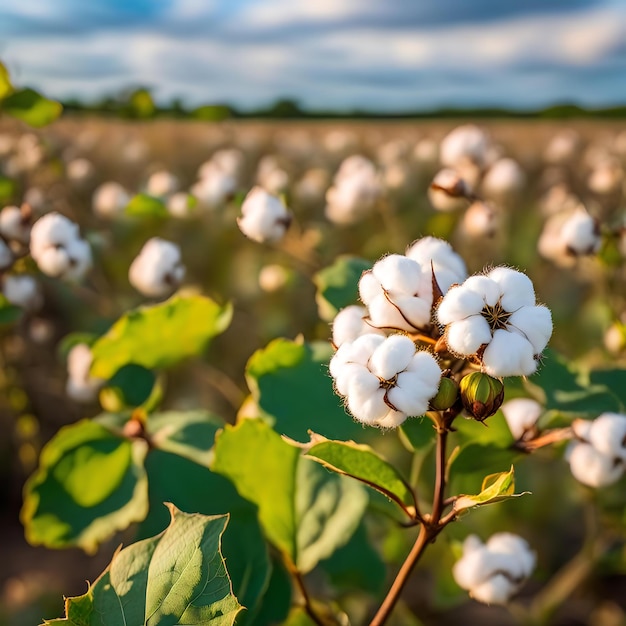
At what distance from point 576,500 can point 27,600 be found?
1070mm

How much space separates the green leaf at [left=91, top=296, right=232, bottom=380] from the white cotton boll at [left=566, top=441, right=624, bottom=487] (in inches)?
15.1

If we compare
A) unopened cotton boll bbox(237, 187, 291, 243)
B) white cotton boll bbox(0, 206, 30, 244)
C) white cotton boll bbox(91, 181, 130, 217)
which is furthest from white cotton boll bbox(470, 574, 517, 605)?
white cotton boll bbox(91, 181, 130, 217)

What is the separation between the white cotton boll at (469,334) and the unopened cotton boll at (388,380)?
0.02 m

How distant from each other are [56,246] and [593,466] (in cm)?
67

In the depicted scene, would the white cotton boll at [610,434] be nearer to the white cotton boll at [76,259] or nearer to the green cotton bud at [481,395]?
the green cotton bud at [481,395]

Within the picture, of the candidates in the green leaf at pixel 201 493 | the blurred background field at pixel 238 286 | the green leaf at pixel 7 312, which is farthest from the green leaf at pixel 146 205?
the green leaf at pixel 201 493

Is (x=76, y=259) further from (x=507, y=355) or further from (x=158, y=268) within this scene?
(x=507, y=355)

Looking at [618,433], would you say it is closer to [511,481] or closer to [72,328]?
[511,481]

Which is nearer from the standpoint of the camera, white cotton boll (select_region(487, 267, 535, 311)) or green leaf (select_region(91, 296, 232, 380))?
white cotton boll (select_region(487, 267, 535, 311))

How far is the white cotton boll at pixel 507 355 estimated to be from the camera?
47 centimetres

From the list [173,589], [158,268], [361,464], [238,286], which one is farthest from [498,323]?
[238,286]

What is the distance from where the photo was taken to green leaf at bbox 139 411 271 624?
27.6 inches

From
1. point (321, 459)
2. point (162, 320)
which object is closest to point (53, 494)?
point (162, 320)

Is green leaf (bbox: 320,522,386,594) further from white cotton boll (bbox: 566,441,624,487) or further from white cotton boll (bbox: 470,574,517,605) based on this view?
white cotton boll (bbox: 566,441,624,487)
